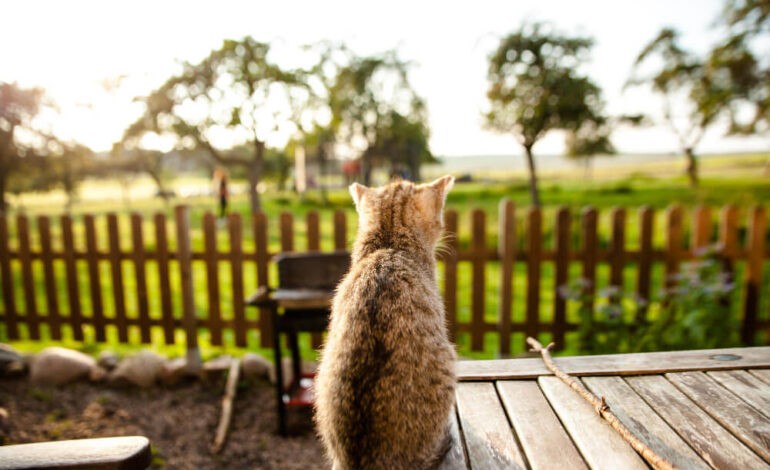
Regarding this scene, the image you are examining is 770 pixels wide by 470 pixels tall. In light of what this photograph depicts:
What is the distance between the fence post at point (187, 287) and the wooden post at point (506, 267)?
11.2ft

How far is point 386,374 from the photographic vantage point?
4.48ft

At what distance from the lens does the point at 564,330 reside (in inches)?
203

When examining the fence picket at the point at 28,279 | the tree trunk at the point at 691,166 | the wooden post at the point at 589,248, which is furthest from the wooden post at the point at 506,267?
the tree trunk at the point at 691,166

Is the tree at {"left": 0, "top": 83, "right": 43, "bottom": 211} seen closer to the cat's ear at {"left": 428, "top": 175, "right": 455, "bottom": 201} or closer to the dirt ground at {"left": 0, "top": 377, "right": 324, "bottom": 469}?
the dirt ground at {"left": 0, "top": 377, "right": 324, "bottom": 469}

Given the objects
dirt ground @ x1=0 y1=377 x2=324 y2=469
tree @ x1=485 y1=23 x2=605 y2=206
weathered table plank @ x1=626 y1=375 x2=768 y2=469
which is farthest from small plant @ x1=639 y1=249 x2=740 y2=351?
tree @ x1=485 y1=23 x2=605 y2=206

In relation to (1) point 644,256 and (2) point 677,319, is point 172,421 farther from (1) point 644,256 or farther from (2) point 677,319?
(1) point 644,256

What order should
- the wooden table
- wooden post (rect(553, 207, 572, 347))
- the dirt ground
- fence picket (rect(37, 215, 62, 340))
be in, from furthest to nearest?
fence picket (rect(37, 215, 62, 340))
wooden post (rect(553, 207, 572, 347))
the dirt ground
the wooden table

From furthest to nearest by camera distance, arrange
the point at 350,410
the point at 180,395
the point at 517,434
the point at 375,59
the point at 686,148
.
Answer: the point at 686,148
the point at 375,59
the point at 180,395
the point at 517,434
the point at 350,410

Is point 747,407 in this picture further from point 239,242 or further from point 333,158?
point 333,158

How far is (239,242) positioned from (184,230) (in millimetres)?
633

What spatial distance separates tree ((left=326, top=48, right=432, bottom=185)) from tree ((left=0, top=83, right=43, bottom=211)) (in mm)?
11710

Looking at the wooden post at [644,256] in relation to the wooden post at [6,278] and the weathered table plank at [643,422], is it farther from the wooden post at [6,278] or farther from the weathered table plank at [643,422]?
the wooden post at [6,278]

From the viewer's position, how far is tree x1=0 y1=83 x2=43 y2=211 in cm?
1313

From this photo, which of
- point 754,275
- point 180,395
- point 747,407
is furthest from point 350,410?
point 754,275
